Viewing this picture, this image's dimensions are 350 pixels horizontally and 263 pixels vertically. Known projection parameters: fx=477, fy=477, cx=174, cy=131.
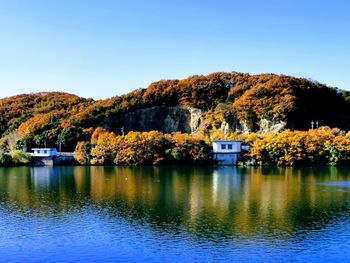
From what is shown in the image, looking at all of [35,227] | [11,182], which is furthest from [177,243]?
[11,182]

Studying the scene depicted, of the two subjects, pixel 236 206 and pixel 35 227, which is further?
pixel 236 206

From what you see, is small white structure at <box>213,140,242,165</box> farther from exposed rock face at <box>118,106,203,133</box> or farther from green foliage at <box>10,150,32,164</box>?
green foliage at <box>10,150,32,164</box>

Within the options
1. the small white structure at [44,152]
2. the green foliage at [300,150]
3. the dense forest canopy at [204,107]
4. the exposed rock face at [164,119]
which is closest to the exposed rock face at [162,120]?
the exposed rock face at [164,119]

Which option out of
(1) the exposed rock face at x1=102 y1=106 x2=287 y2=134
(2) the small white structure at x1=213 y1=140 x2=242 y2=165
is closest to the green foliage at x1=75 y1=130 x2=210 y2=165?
(2) the small white structure at x1=213 y1=140 x2=242 y2=165

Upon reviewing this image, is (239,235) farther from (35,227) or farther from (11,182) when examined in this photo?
(11,182)

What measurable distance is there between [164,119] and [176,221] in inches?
2621

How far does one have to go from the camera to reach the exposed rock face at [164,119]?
91438 millimetres

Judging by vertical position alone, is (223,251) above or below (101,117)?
below

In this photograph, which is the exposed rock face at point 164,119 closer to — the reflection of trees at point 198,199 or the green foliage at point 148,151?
the green foliage at point 148,151

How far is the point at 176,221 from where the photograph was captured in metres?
27.6

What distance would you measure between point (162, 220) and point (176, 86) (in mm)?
70415

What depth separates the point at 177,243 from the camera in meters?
22.9

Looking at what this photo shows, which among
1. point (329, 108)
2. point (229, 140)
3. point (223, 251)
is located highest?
point (329, 108)

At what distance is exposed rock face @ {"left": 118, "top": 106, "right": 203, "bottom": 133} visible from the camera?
Result: 91438mm
